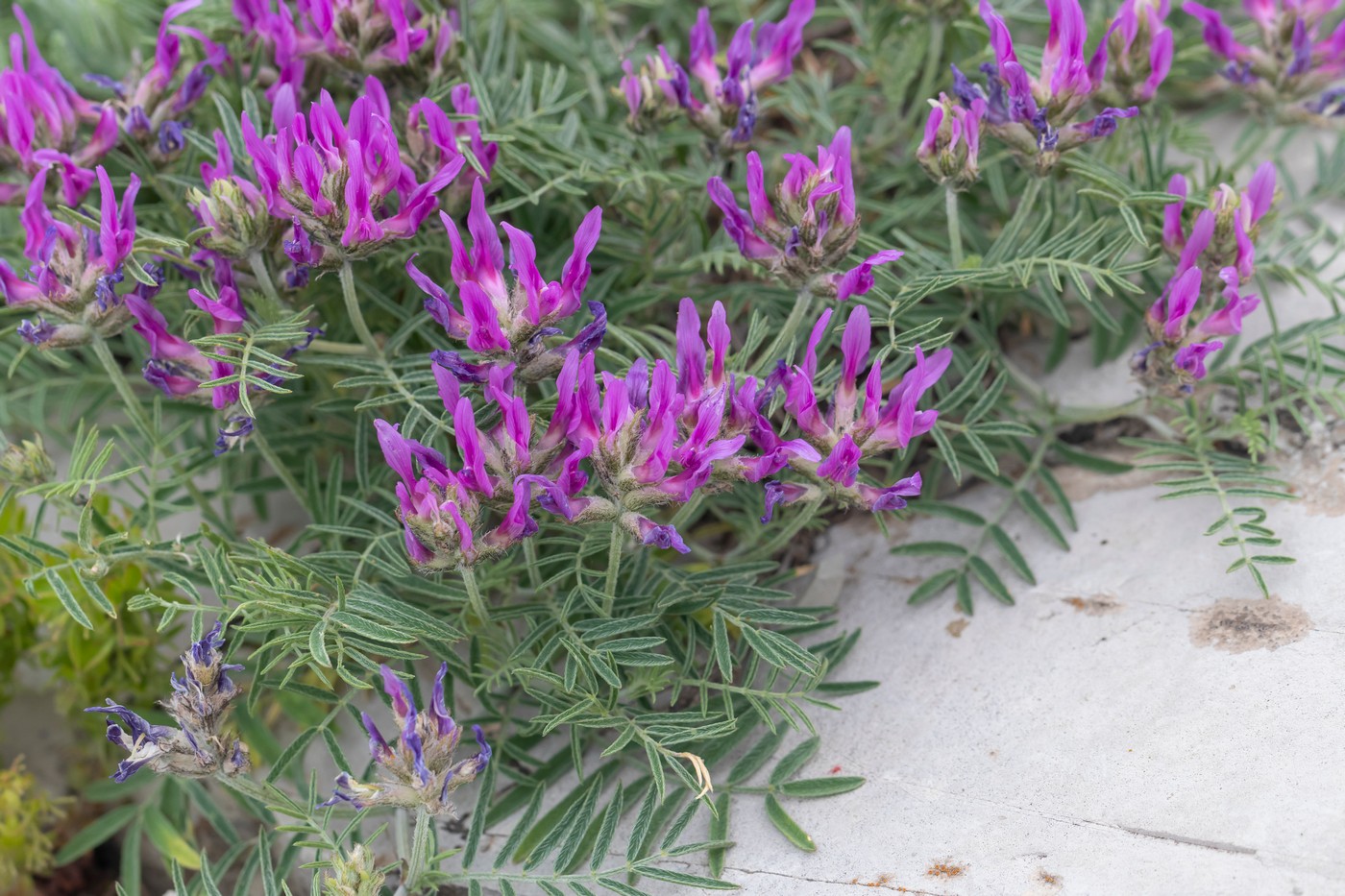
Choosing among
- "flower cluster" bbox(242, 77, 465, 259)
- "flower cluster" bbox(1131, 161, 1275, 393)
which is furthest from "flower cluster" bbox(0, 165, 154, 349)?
"flower cluster" bbox(1131, 161, 1275, 393)

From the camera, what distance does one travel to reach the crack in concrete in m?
1.75

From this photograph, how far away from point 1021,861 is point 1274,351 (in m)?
1.09

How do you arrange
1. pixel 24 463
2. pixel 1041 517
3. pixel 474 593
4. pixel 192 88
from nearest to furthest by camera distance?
pixel 474 593, pixel 24 463, pixel 192 88, pixel 1041 517

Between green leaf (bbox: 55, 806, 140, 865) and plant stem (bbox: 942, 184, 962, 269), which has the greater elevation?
plant stem (bbox: 942, 184, 962, 269)

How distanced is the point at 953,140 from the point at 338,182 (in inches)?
38.4

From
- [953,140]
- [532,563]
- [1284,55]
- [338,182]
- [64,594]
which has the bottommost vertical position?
[64,594]

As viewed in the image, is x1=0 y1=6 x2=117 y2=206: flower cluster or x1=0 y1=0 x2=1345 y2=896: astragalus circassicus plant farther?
x1=0 y1=6 x2=117 y2=206: flower cluster

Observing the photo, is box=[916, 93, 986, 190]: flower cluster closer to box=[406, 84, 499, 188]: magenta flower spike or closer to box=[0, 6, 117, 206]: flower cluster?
box=[406, 84, 499, 188]: magenta flower spike

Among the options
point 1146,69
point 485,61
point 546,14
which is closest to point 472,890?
point 485,61

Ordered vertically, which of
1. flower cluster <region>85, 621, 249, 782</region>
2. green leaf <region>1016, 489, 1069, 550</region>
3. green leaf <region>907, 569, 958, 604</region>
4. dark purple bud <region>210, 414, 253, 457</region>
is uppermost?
green leaf <region>1016, 489, 1069, 550</region>

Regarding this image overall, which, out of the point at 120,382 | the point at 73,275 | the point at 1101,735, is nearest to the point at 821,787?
the point at 1101,735

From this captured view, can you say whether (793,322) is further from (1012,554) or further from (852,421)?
(1012,554)

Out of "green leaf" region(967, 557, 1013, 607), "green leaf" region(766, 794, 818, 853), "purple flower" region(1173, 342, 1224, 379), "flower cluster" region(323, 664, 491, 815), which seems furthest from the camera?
"green leaf" region(967, 557, 1013, 607)

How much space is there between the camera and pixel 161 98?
2293 mm
